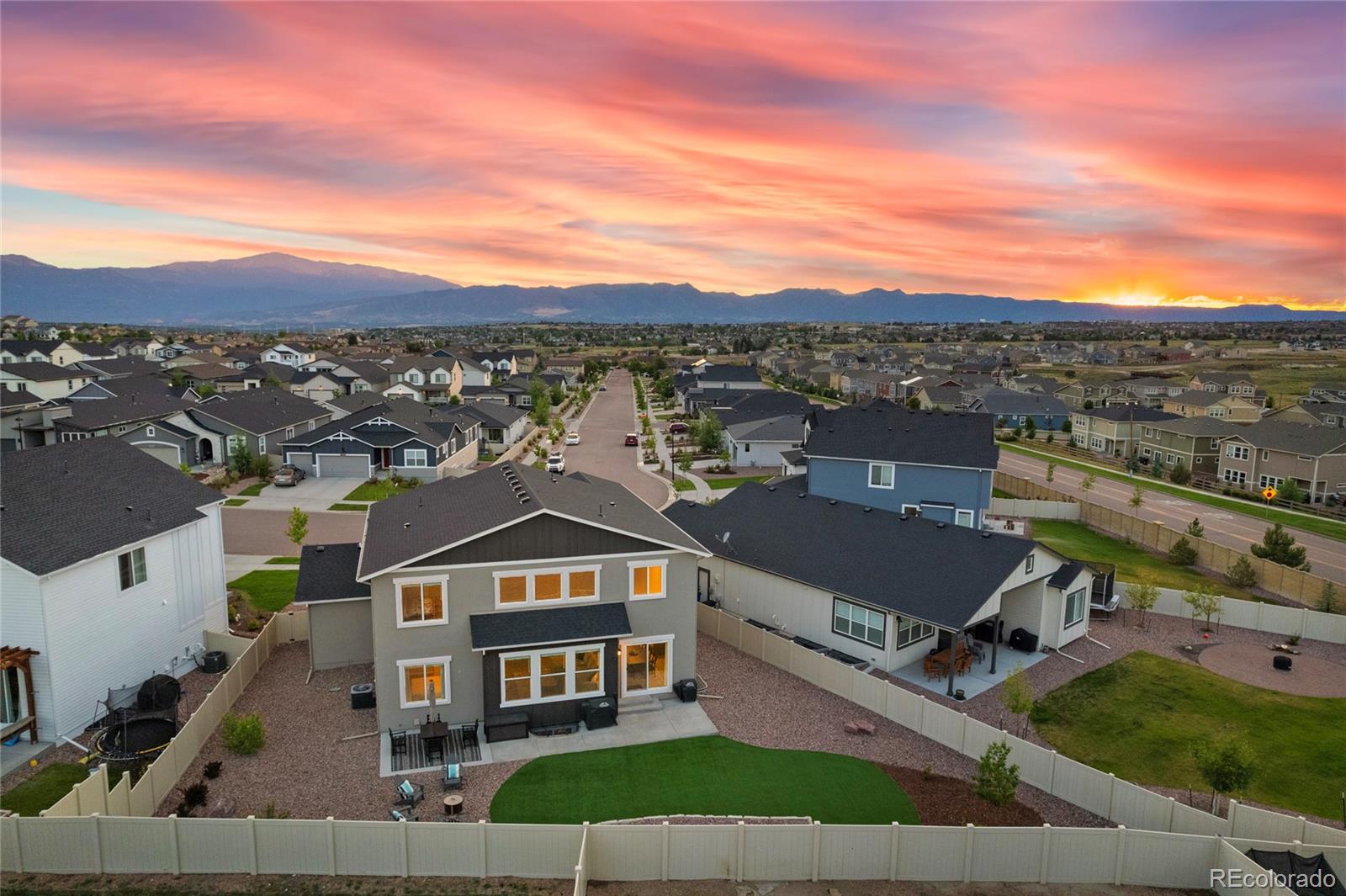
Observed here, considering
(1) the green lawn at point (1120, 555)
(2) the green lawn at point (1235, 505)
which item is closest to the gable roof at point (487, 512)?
(1) the green lawn at point (1120, 555)

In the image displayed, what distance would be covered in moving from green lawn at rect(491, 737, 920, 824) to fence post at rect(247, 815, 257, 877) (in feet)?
16.5

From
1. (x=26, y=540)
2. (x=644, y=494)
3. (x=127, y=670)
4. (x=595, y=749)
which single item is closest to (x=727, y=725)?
(x=595, y=749)

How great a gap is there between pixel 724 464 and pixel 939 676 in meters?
45.3

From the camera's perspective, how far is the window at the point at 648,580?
24170mm

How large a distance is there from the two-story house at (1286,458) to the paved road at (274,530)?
7211cm

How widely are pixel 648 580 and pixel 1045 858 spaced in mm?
12691

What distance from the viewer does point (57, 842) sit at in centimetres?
1536

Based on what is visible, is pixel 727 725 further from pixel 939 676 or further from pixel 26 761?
pixel 26 761

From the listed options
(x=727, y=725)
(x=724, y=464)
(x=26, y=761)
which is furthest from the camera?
(x=724, y=464)

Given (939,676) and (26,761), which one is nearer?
(26,761)

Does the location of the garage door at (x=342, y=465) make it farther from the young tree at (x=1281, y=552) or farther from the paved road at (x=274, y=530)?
the young tree at (x=1281, y=552)

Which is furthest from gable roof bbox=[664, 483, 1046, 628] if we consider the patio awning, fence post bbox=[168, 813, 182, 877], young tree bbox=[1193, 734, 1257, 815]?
fence post bbox=[168, 813, 182, 877]

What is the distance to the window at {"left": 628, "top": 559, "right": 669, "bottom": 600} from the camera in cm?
2417

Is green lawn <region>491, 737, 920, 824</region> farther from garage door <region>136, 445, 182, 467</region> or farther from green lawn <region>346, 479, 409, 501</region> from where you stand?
garage door <region>136, 445, 182, 467</region>
